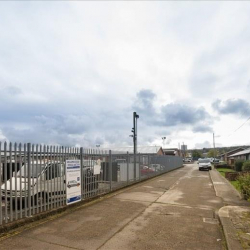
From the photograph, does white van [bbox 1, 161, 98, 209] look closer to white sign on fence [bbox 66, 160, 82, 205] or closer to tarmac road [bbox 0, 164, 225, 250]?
white sign on fence [bbox 66, 160, 82, 205]

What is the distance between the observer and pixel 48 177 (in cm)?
777

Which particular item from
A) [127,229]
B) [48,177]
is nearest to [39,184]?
[48,177]

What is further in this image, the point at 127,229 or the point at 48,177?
the point at 48,177

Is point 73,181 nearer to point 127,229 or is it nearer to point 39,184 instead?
point 39,184

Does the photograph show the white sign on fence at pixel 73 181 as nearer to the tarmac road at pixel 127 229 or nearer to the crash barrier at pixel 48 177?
the crash barrier at pixel 48 177

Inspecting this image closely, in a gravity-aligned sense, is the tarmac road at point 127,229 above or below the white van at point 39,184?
below

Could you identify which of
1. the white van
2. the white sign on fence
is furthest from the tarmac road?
the white van

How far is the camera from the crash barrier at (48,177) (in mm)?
6258

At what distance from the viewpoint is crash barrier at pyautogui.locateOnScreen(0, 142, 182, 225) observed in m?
6.26

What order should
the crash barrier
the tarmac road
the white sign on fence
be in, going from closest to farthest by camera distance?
the tarmac road
the crash barrier
the white sign on fence

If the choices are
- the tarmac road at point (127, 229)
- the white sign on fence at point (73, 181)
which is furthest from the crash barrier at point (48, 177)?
the tarmac road at point (127, 229)

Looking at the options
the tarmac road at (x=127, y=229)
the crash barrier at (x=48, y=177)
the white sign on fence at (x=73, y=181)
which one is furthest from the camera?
the white sign on fence at (x=73, y=181)

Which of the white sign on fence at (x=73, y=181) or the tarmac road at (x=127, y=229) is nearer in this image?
the tarmac road at (x=127, y=229)

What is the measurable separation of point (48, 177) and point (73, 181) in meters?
1.38
